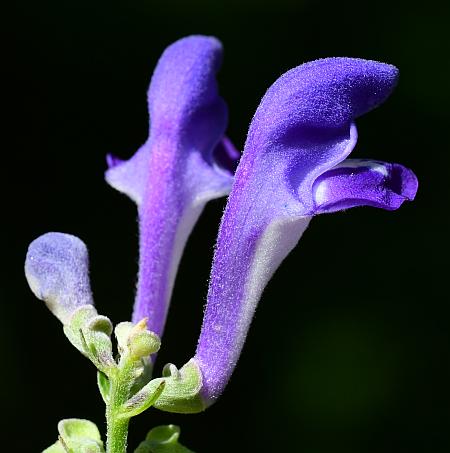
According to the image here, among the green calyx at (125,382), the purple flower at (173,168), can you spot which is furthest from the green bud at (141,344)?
the purple flower at (173,168)

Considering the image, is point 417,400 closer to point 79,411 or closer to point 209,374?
point 79,411

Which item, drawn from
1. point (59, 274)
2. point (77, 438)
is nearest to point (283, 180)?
point (59, 274)

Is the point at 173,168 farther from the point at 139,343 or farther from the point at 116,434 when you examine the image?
the point at 116,434

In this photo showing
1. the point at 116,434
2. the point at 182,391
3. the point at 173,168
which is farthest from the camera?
the point at 173,168

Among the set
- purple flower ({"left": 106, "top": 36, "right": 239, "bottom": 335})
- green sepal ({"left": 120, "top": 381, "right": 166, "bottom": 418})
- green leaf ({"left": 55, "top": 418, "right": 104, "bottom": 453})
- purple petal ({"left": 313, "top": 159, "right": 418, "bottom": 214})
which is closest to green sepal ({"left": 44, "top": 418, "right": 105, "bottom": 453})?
green leaf ({"left": 55, "top": 418, "right": 104, "bottom": 453})

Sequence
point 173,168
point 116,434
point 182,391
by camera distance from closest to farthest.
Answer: point 116,434
point 182,391
point 173,168

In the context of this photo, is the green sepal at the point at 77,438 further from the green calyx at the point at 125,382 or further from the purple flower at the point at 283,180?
the purple flower at the point at 283,180

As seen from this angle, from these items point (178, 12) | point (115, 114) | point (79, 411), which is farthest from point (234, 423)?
point (178, 12)
